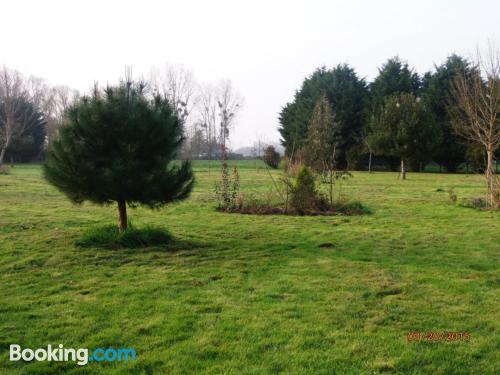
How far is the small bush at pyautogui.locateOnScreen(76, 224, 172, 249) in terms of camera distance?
24.0 ft

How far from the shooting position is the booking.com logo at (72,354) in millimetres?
3338

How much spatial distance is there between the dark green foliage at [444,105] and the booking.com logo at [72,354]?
117 feet

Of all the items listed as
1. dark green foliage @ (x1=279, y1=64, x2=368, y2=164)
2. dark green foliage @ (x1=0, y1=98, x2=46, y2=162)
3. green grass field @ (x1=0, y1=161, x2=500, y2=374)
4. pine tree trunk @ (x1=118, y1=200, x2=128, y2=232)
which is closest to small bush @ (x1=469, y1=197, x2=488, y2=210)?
green grass field @ (x1=0, y1=161, x2=500, y2=374)

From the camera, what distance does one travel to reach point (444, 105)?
120ft

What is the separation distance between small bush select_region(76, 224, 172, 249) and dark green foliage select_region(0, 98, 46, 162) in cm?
3956

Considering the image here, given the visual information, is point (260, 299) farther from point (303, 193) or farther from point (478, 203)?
point (478, 203)

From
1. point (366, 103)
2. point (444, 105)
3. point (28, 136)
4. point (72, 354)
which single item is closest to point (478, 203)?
point (72, 354)

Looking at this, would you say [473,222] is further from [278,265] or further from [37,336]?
[37,336]

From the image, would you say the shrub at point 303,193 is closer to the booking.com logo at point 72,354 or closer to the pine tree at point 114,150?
the pine tree at point 114,150

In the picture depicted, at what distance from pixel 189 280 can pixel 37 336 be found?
1992mm
